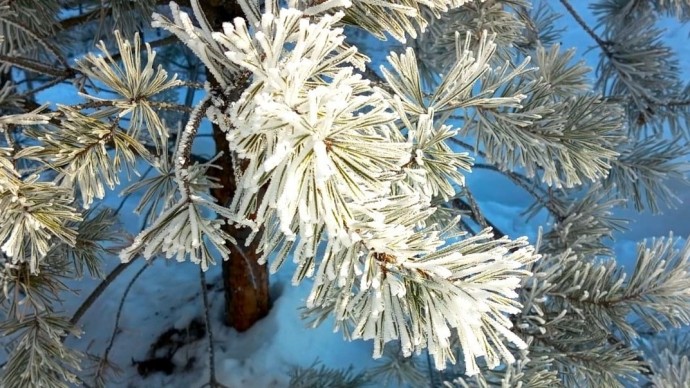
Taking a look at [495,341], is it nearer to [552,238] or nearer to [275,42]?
[275,42]

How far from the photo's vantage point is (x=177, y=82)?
1.68ft

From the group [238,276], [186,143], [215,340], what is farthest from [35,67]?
[215,340]

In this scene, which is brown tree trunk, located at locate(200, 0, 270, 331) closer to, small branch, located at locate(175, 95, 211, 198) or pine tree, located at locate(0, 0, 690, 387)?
pine tree, located at locate(0, 0, 690, 387)

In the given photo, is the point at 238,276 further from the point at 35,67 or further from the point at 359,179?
the point at 359,179

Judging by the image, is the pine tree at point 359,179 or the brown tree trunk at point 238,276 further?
the brown tree trunk at point 238,276

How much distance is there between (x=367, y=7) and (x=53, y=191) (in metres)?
0.35

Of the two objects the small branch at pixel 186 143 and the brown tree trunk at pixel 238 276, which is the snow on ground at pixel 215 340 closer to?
the brown tree trunk at pixel 238 276

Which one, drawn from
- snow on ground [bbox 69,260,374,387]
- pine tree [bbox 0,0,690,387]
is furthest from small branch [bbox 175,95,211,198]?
snow on ground [bbox 69,260,374,387]

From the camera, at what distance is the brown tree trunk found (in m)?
1.29

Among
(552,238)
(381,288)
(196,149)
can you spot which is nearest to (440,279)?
(381,288)

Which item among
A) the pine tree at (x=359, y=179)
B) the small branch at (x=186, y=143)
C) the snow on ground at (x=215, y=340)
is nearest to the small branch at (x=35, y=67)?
the pine tree at (x=359, y=179)

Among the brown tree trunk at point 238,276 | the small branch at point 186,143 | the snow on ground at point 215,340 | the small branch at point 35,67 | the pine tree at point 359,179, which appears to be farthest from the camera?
the snow on ground at point 215,340

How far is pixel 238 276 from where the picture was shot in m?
1.48

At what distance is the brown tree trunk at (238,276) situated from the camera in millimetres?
1285
